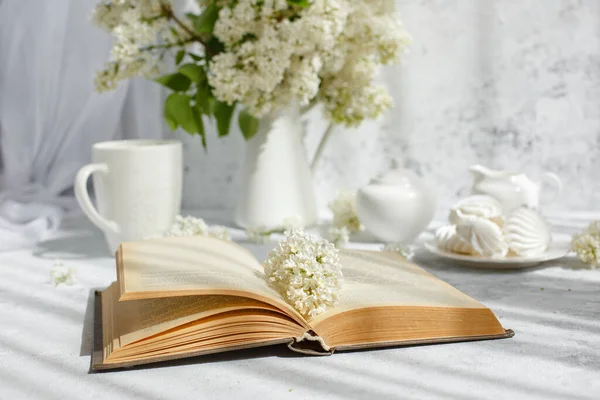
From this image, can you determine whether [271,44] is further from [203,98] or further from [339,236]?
[339,236]

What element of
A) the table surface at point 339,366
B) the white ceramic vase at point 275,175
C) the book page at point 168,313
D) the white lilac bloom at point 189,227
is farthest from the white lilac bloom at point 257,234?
the book page at point 168,313

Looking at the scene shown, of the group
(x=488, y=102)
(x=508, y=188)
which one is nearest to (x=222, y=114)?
(x=508, y=188)

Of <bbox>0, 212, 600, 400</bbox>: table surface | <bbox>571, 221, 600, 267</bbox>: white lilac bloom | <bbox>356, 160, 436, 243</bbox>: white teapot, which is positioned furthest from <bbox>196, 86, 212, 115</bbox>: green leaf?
<bbox>571, 221, 600, 267</bbox>: white lilac bloom

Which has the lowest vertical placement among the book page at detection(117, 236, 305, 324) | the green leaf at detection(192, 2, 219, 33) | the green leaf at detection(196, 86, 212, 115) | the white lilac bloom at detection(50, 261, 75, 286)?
the white lilac bloom at detection(50, 261, 75, 286)

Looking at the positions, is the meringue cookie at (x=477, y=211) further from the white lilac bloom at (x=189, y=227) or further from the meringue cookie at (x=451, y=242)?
the white lilac bloom at (x=189, y=227)

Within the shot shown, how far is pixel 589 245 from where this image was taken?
100cm

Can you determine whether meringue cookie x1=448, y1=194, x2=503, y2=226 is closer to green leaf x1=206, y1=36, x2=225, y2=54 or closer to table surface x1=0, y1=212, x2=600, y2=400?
table surface x1=0, y1=212, x2=600, y2=400

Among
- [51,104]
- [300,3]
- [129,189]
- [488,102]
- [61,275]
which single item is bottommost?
[61,275]

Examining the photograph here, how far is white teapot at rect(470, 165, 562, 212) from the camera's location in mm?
1142

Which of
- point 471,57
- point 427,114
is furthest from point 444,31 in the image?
point 427,114

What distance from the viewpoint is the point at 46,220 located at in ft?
4.35

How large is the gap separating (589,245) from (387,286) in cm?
41

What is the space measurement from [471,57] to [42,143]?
0.97 metres

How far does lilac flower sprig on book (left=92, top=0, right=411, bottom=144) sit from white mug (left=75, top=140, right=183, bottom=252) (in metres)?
0.12
